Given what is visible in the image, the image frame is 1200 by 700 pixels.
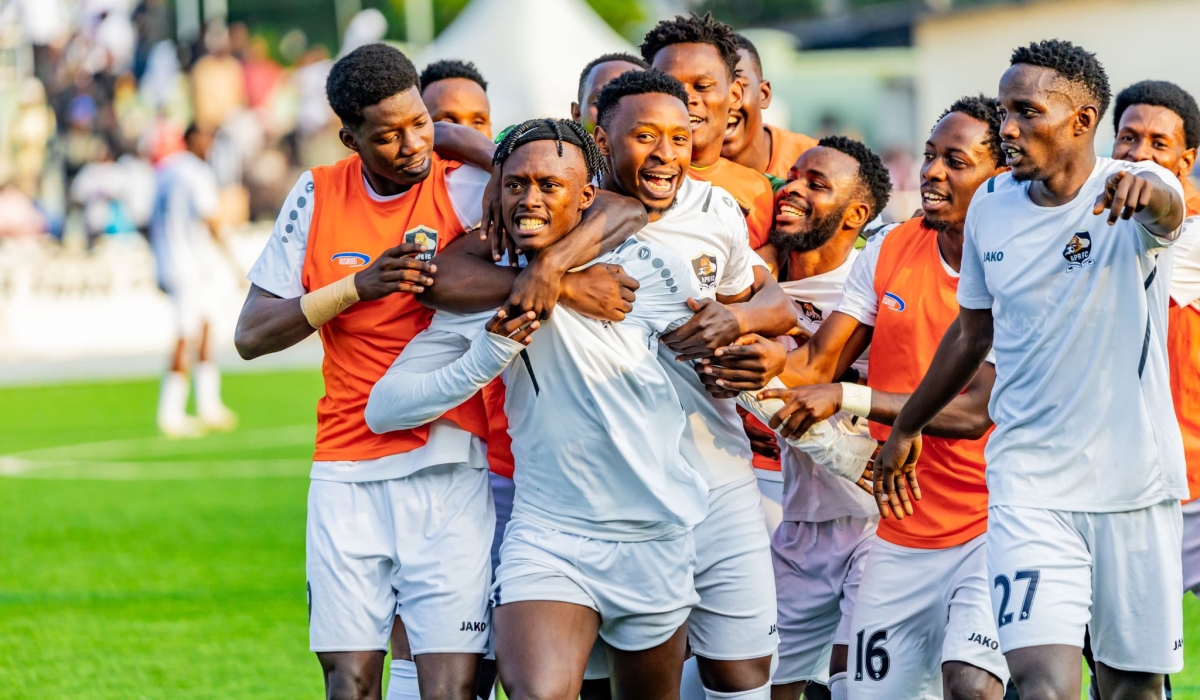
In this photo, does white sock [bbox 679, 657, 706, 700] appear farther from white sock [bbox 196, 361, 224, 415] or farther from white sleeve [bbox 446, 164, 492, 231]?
white sock [bbox 196, 361, 224, 415]

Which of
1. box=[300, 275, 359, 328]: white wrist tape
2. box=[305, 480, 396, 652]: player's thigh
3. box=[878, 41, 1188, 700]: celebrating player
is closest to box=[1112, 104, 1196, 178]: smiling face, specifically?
box=[878, 41, 1188, 700]: celebrating player

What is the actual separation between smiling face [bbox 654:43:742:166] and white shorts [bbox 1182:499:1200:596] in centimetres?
249

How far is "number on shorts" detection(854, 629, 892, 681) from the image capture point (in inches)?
230

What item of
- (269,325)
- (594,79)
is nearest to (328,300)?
(269,325)

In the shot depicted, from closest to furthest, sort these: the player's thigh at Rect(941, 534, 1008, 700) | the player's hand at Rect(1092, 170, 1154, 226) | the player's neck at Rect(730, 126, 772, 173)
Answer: the player's hand at Rect(1092, 170, 1154, 226) → the player's thigh at Rect(941, 534, 1008, 700) → the player's neck at Rect(730, 126, 772, 173)

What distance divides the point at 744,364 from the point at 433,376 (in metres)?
1.06

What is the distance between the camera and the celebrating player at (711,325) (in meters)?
5.36

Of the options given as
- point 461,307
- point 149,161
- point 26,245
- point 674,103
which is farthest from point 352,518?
point 149,161

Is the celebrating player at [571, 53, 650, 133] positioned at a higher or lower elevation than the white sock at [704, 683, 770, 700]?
higher

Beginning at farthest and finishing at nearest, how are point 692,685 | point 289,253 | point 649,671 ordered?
point 692,685, point 289,253, point 649,671

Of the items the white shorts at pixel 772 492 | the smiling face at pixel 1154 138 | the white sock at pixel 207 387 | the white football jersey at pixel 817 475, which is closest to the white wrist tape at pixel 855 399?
the white football jersey at pixel 817 475

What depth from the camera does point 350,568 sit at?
17.9 ft

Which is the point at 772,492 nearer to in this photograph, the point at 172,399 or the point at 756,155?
the point at 756,155

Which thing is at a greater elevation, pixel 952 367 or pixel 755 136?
pixel 755 136
